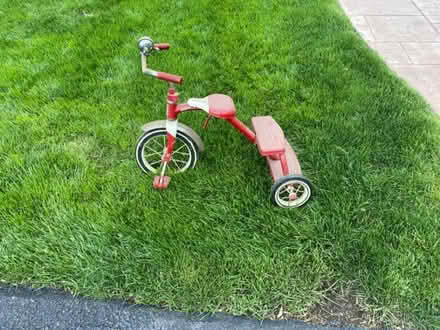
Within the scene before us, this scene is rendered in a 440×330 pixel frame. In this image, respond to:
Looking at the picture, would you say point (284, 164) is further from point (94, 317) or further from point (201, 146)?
point (94, 317)

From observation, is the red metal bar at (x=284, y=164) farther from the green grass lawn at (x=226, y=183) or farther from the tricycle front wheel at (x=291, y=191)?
the green grass lawn at (x=226, y=183)

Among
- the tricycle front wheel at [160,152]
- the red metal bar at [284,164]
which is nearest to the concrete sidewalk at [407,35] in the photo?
the red metal bar at [284,164]

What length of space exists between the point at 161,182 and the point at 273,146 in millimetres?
712

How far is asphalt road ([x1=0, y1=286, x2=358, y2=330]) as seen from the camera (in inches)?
65.6

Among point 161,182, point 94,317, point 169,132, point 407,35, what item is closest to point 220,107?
point 169,132

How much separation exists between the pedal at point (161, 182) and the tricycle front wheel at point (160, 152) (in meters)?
0.11

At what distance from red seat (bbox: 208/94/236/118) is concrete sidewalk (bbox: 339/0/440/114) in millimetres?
1847

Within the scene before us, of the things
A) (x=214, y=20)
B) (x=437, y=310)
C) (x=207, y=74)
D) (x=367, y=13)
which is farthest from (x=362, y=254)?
(x=367, y=13)

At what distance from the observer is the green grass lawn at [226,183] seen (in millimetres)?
1775

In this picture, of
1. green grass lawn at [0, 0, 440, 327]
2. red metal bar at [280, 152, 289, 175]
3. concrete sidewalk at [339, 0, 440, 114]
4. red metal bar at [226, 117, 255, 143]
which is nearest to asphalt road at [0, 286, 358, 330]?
green grass lawn at [0, 0, 440, 327]

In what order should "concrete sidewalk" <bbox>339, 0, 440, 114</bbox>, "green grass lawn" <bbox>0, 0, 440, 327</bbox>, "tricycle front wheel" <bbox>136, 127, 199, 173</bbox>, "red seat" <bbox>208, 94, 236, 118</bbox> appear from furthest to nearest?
"concrete sidewalk" <bbox>339, 0, 440, 114</bbox> → "tricycle front wheel" <bbox>136, 127, 199, 173</bbox> → "red seat" <bbox>208, 94, 236, 118</bbox> → "green grass lawn" <bbox>0, 0, 440, 327</bbox>

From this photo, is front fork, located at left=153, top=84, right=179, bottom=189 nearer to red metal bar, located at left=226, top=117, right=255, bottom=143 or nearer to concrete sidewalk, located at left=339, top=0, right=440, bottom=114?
red metal bar, located at left=226, top=117, right=255, bottom=143

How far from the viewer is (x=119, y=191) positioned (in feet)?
7.14

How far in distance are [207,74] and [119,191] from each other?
4.71 feet
